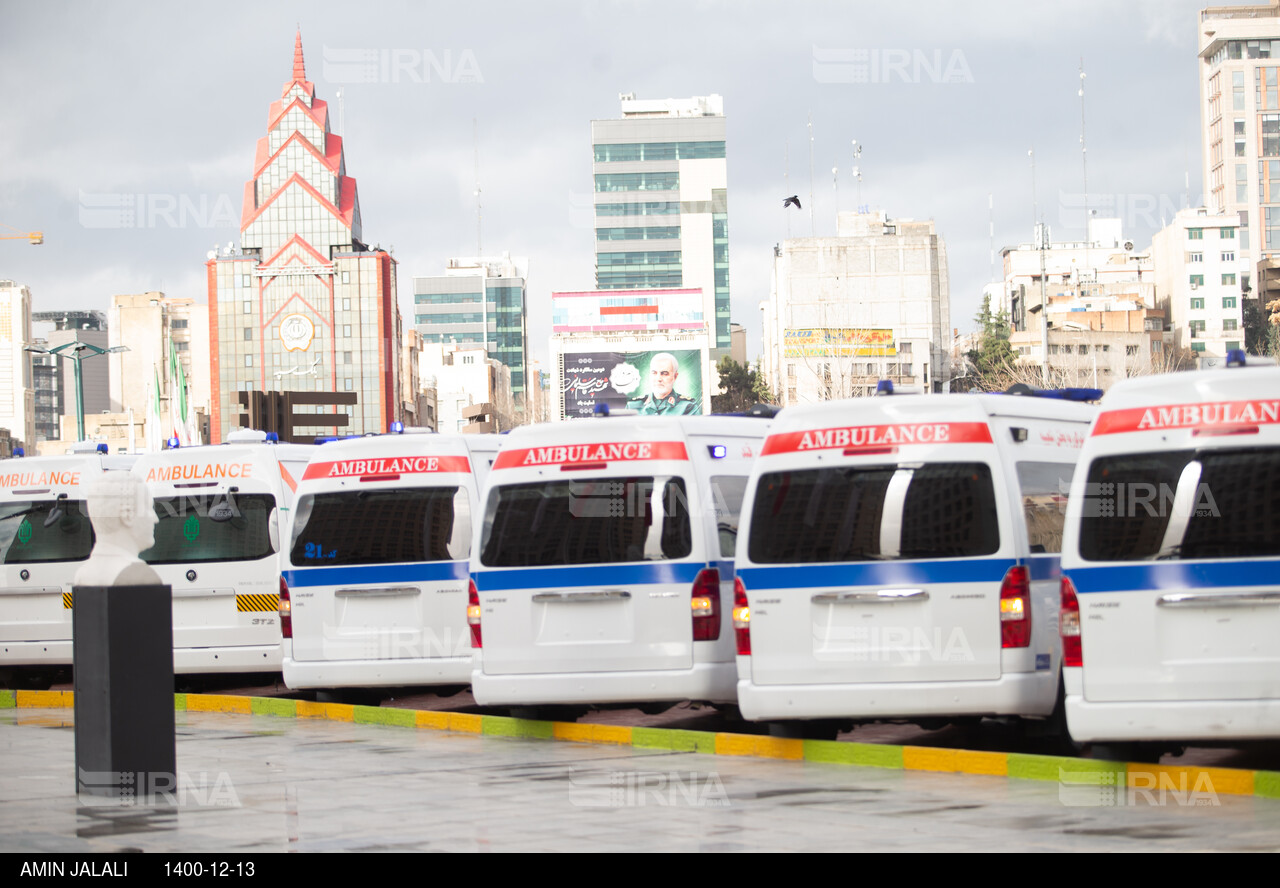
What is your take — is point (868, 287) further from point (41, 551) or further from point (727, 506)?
point (727, 506)

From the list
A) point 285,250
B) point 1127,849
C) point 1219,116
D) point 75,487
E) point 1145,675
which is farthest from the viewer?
point 1219,116

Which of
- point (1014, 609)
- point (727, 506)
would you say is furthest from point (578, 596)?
point (1014, 609)

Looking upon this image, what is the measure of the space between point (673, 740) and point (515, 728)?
160 cm

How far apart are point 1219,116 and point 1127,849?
17047cm

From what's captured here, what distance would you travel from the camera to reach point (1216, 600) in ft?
27.3

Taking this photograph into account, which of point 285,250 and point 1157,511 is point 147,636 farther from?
point 285,250

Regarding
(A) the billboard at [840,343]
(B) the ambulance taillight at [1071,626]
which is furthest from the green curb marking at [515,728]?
(A) the billboard at [840,343]

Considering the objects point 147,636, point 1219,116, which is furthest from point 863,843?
point 1219,116

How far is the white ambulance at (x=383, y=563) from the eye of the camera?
520 inches

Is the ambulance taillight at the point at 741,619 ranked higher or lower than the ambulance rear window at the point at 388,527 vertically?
lower

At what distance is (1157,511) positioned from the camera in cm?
859

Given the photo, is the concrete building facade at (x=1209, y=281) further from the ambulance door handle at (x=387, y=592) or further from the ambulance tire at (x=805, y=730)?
the ambulance tire at (x=805, y=730)

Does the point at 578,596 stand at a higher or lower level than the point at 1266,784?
higher

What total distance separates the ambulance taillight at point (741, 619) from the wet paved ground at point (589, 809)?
0.74 meters
